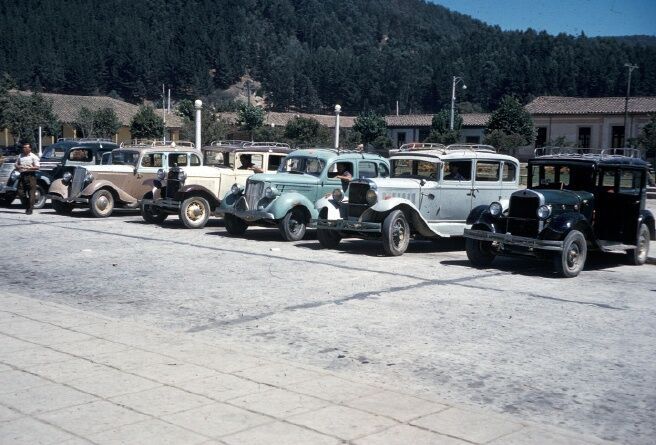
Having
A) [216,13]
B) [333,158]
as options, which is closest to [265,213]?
[333,158]

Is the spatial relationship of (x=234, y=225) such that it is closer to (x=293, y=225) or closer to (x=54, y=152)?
(x=293, y=225)

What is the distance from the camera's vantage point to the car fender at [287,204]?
14.3 m

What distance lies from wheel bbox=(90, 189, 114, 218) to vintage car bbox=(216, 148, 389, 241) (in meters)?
4.50

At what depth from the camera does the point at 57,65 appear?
411 feet

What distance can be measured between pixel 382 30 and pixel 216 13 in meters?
41.9

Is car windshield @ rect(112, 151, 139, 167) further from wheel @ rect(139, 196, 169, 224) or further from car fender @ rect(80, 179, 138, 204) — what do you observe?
wheel @ rect(139, 196, 169, 224)

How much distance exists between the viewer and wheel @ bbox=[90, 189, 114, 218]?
1852 centimetres

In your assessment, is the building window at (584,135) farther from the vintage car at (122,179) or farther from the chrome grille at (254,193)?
the chrome grille at (254,193)

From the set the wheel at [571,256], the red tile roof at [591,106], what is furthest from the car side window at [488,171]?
the red tile roof at [591,106]

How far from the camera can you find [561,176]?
12.3m

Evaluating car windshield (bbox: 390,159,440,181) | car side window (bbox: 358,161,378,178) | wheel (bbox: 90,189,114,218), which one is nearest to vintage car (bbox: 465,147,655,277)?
car windshield (bbox: 390,159,440,181)

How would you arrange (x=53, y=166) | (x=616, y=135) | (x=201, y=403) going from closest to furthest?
(x=201, y=403) < (x=53, y=166) < (x=616, y=135)

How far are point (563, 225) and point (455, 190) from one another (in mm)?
Result: 2909

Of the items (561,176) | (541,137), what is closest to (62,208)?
(561,176)
